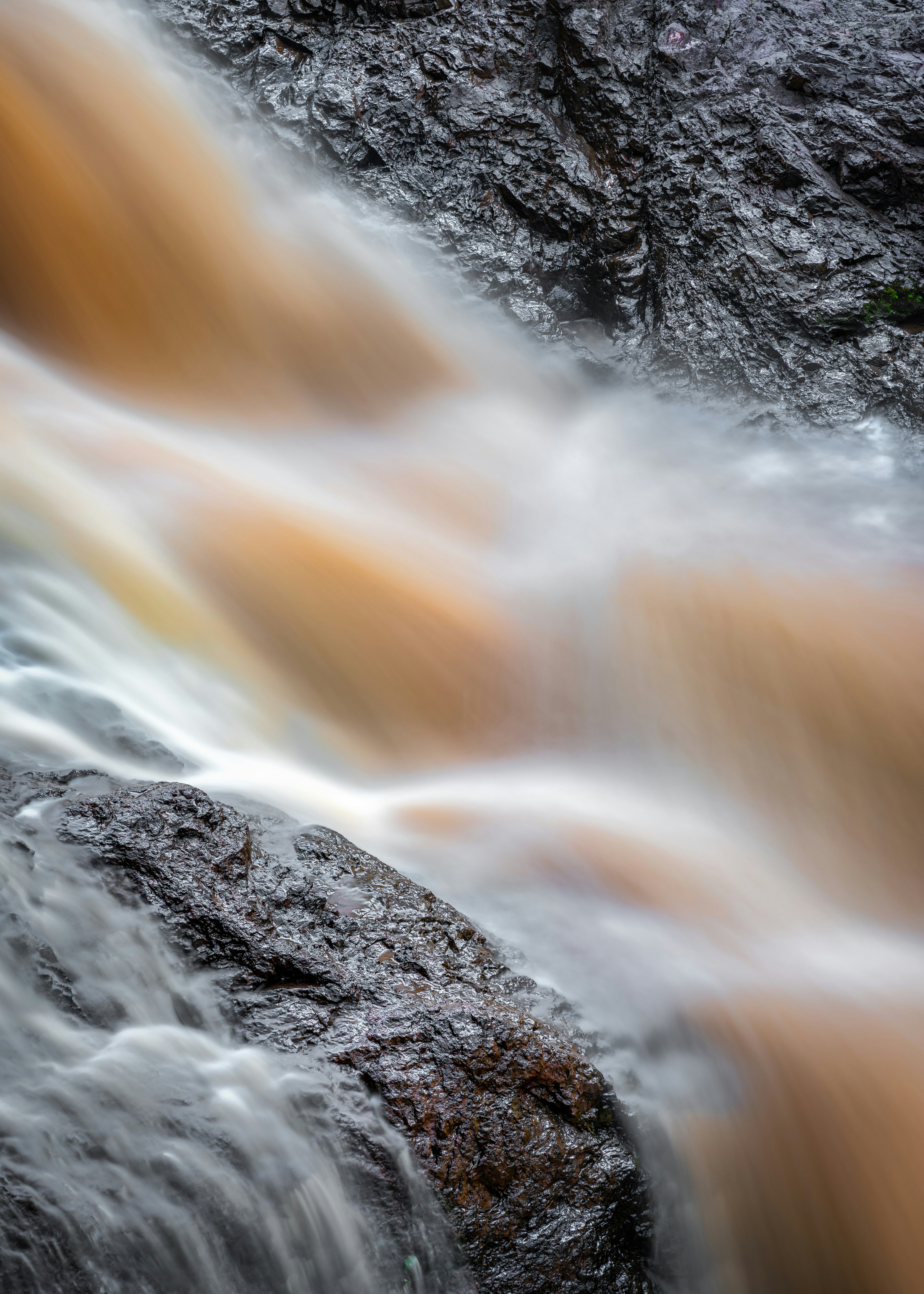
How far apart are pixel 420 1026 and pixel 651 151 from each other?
16.0 feet

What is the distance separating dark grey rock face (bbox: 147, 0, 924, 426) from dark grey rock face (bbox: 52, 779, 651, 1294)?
3796 millimetres

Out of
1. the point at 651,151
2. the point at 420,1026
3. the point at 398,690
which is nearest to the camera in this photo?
the point at 420,1026

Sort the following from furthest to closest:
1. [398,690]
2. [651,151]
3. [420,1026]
Answer: [651,151] < [398,690] < [420,1026]

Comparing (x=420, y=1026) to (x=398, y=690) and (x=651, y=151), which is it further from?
(x=651, y=151)

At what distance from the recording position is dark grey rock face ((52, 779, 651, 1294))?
1.80m

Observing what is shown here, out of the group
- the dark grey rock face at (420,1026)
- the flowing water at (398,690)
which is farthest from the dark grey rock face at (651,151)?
the dark grey rock face at (420,1026)

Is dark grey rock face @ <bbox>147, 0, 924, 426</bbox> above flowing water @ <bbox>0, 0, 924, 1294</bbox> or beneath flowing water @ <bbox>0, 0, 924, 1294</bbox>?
above

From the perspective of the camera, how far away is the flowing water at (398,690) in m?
1.70

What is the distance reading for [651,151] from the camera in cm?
529

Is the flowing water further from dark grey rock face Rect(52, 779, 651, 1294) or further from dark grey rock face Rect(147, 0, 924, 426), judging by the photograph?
dark grey rock face Rect(147, 0, 924, 426)

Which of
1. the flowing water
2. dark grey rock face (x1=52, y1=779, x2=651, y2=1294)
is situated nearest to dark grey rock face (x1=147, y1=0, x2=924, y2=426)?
the flowing water

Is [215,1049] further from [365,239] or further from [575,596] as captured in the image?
[365,239]

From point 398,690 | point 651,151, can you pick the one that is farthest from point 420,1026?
point 651,151

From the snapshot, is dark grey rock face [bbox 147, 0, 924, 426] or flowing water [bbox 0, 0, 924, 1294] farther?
dark grey rock face [bbox 147, 0, 924, 426]
